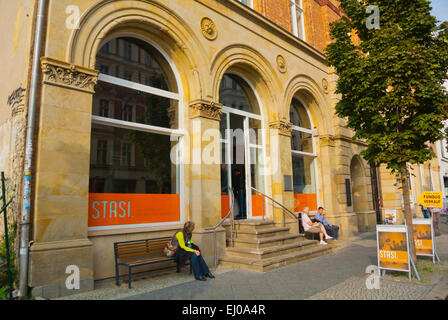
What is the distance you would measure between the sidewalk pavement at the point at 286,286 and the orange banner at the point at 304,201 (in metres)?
4.75

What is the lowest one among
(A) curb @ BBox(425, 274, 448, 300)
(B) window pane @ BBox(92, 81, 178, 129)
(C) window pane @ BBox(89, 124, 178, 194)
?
(A) curb @ BBox(425, 274, 448, 300)

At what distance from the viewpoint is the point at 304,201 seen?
13.2 m

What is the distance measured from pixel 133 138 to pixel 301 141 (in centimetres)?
814

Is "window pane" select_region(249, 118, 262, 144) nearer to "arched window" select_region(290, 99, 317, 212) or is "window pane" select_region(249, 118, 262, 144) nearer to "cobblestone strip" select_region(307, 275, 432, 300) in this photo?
"arched window" select_region(290, 99, 317, 212)

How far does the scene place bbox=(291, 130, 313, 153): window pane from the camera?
13353mm

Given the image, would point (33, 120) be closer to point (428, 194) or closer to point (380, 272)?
point (380, 272)

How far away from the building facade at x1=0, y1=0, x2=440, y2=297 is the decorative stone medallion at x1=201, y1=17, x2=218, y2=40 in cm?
8

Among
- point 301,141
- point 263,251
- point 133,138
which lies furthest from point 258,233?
point 301,141

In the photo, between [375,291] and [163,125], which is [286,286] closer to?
[375,291]

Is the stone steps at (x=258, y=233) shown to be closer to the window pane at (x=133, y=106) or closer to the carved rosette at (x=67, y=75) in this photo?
the window pane at (x=133, y=106)

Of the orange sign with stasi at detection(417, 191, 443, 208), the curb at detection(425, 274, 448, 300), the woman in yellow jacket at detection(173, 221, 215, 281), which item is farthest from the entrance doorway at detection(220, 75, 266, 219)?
the orange sign with stasi at detection(417, 191, 443, 208)
